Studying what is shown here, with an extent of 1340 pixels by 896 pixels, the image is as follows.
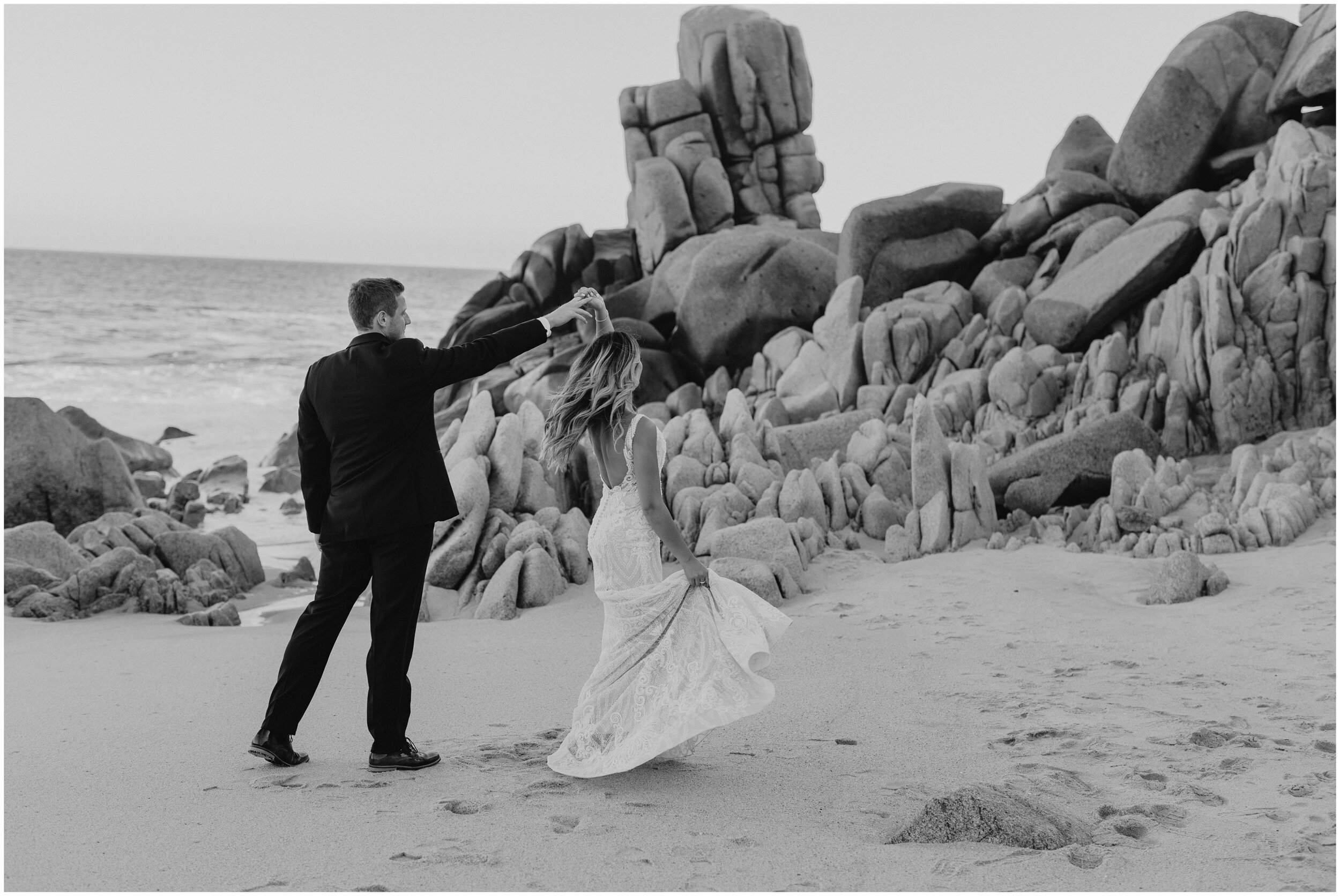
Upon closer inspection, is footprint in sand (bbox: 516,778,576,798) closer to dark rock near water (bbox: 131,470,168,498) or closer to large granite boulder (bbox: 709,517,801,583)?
large granite boulder (bbox: 709,517,801,583)

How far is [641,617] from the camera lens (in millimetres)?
4594

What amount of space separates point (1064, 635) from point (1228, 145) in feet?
45.2

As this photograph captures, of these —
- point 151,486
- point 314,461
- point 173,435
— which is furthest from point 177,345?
point 314,461

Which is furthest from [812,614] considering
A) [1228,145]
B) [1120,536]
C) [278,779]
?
[1228,145]

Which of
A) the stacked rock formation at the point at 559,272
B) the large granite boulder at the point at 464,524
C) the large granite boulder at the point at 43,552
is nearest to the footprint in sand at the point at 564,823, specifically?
the large granite boulder at the point at 464,524

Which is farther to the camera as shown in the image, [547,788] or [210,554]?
[210,554]

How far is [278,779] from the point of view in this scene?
4.35 metres

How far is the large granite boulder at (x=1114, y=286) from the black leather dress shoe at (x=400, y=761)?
11.8 m

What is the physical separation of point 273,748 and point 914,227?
15792 mm

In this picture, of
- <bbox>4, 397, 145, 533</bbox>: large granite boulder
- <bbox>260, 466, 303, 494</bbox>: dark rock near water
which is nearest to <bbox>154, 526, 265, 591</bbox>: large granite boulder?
<bbox>4, 397, 145, 533</bbox>: large granite boulder

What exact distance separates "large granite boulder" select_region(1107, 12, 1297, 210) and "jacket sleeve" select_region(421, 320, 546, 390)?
625 inches

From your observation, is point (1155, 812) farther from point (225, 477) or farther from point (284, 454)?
point (284, 454)

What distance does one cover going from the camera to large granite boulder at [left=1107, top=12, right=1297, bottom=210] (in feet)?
56.9

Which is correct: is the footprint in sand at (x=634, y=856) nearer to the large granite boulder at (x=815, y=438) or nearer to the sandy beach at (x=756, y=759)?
the sandy beach at (x=756, y=759)
